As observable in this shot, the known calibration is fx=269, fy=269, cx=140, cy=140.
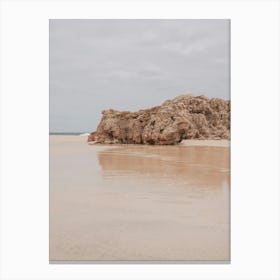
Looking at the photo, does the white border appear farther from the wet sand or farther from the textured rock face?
the textured rock face

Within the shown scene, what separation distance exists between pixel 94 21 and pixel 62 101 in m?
1.13

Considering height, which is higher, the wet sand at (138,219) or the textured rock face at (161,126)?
the textured rock face at (161,126)

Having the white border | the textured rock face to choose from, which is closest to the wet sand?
the white border
